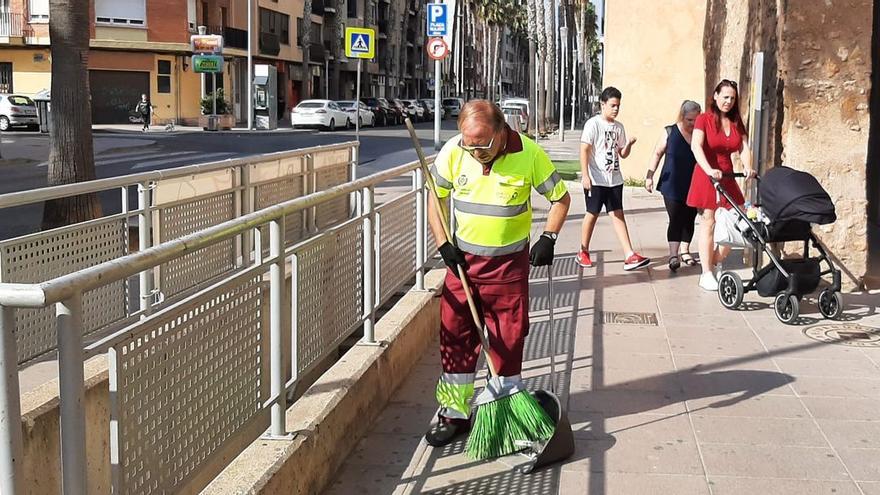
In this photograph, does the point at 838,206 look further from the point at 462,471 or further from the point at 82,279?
the point at 82,279

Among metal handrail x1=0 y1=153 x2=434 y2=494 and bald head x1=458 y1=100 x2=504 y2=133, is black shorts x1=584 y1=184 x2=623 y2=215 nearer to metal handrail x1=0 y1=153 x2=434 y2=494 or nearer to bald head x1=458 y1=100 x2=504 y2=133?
bald head x1=458 y1=100 x2=504 y2=133

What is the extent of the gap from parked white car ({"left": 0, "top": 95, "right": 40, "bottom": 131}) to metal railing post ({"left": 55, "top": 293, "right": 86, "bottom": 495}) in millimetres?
41397

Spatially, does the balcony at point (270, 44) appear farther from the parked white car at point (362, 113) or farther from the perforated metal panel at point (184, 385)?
the perforated metal panel at point (184, 385)

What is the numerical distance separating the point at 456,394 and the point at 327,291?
0.92 meters

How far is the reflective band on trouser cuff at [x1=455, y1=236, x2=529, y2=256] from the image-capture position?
5.12m

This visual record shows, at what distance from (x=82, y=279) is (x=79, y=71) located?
38.3 feet

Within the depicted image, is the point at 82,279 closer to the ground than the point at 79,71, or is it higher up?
closer to the ground

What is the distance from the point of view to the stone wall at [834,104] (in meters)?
8.96

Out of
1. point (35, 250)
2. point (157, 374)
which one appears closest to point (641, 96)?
point (35, 250)

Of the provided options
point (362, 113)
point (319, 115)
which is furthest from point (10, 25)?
point (362, 113)

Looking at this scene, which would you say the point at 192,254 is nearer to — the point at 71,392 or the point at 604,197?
the point at 604,197

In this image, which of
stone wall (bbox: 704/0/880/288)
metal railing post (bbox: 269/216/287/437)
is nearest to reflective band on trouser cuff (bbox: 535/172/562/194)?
metal railing post (bbox: 269/216/287/437)

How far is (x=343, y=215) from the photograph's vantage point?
10.4 meters

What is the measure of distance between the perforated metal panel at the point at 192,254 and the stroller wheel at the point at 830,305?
14.9 ft
